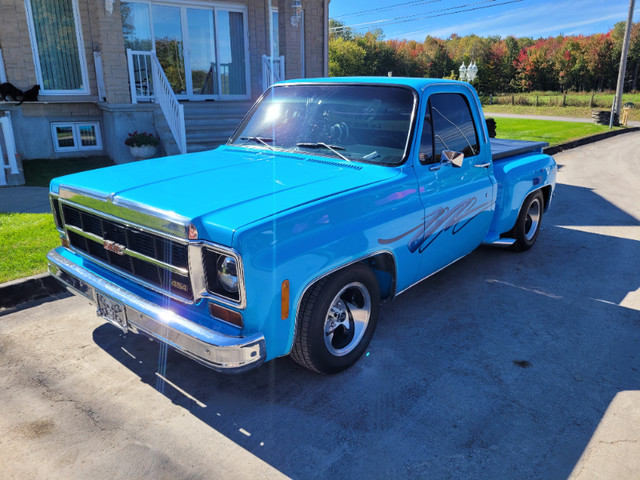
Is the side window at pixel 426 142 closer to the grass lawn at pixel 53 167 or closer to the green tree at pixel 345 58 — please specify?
the grass lawn at pixel 53 167

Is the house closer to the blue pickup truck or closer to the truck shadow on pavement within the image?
the blue pickup truck

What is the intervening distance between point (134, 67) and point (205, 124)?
2.24 metres

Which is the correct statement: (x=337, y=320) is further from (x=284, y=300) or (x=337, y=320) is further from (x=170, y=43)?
(x=170, y=43)

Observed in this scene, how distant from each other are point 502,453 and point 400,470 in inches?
24.7

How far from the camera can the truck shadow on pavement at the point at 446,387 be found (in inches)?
112

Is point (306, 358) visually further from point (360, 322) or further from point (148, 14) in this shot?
point (148, 14)

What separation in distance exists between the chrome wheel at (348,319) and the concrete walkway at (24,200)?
5555 millimetres

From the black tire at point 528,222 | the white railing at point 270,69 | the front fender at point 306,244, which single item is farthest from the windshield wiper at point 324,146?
the white railing at point 270,69

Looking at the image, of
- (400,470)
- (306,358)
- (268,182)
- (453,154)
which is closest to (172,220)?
(268,182)

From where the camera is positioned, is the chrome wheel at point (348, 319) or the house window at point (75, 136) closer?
the chrome wheel at point (348, 319)

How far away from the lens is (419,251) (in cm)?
397

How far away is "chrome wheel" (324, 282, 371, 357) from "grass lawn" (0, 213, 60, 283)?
3288 millimetres

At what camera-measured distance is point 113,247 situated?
132 inches

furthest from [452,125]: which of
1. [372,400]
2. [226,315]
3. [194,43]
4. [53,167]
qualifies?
[194,43]
